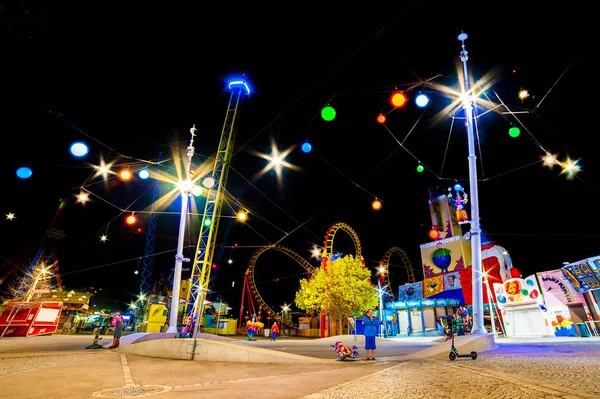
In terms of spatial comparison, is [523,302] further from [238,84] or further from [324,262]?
[238,84]

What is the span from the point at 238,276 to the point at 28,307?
1657 inches

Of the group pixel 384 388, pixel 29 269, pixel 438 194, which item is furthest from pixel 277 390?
pixel 438 194

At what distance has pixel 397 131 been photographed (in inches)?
645

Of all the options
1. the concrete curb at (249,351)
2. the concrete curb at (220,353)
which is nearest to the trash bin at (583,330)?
the concrete curb at (249,351)

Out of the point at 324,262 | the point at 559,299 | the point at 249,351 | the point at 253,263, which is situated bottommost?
the point at 249,351

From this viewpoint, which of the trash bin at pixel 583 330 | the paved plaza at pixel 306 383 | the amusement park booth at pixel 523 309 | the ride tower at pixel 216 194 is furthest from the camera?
the amusement park booth at pixel 523 309

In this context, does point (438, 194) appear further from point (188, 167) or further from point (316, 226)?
point (188, 167)

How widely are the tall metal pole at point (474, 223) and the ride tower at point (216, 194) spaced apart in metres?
11.5

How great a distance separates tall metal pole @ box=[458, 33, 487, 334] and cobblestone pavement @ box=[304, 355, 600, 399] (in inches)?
195

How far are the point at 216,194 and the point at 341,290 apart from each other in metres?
15.8

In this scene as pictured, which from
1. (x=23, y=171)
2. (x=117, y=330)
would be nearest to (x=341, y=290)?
(x=117, y=330)

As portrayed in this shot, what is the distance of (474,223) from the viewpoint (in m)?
12.9

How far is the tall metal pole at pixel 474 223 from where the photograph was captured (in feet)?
39.2

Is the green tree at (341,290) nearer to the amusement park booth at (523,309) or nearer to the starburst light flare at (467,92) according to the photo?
the amusement park booth at (523,309)
